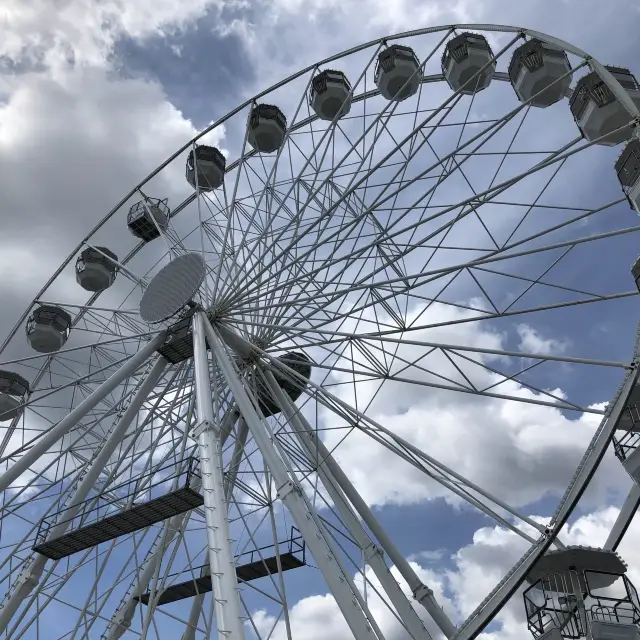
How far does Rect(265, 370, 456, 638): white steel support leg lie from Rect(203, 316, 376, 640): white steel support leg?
3.24 m

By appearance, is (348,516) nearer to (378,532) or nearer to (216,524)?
(378,532)

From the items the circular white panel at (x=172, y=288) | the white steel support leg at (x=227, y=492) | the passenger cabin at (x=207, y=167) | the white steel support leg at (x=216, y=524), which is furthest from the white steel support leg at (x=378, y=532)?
the passenger cabin at (x=207, y=167)

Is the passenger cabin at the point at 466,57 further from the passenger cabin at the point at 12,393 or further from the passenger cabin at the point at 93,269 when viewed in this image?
the passenger cabin at the point at 12,393

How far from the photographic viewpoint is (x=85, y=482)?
1638cm

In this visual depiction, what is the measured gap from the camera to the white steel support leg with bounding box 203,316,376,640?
39.7 feet

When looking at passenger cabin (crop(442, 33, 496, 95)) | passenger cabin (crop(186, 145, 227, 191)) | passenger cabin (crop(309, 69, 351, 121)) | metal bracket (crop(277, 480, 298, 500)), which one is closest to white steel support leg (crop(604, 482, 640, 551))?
metal bracket (crop(277, 480, 298, 500))

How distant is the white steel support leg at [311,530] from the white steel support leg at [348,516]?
2703mm

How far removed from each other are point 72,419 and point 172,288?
436 centimetres

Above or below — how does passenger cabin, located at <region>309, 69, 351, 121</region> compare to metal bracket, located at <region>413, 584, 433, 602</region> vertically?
above

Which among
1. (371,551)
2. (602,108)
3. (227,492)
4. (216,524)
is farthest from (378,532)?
(602,108)

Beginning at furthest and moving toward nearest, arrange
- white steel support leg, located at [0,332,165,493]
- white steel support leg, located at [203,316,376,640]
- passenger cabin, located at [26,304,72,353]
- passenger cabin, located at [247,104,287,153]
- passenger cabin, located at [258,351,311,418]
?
passenger cabin, located at [26,304,72,353] < passenger cabin, located at [247,104,287,153] < passenger cabin, located at [258,351,311,418] < white steel support leg, located at [0,332,165,493] < white steel support leg, located at [203,316,376,640]

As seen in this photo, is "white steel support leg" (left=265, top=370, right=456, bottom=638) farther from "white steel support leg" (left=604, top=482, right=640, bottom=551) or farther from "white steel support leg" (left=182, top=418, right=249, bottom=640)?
"white steel support leg" (left=604, top=482, right=640, bottom=551)

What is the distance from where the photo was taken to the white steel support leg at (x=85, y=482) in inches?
614

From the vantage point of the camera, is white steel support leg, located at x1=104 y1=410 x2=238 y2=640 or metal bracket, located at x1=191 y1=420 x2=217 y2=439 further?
white steel support leg, located at x1=104 y1=410 x2=238 y2=640
